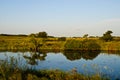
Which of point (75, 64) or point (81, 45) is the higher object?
point (81, 45)

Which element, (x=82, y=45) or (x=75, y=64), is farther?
(x=82, y=45)

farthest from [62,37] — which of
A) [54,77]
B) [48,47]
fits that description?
[54,77]

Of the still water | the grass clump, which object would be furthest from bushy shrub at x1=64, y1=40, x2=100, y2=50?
the still water

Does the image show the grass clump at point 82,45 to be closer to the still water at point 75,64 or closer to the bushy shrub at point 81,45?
the bushy shrub at point 81,45

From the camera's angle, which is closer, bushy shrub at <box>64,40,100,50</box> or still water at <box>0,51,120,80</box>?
still water at <box>0,51,120,80</box>

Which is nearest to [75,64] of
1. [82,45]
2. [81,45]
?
[81,45]

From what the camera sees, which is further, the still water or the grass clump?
the grass clump

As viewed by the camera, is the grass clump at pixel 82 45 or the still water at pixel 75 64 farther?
the grass clump at pixel 82 45

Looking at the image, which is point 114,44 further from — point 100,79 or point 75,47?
point 100,79

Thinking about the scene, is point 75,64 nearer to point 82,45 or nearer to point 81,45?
point 81,45

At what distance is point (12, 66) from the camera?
35.1 feet

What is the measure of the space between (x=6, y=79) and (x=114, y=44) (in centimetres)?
4455

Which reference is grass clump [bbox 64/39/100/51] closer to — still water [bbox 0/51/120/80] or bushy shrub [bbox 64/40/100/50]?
bushy shrub [bbox 64/40/100/50]

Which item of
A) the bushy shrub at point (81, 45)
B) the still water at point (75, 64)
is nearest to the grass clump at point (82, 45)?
the bushy shrub at point (81, 45)
